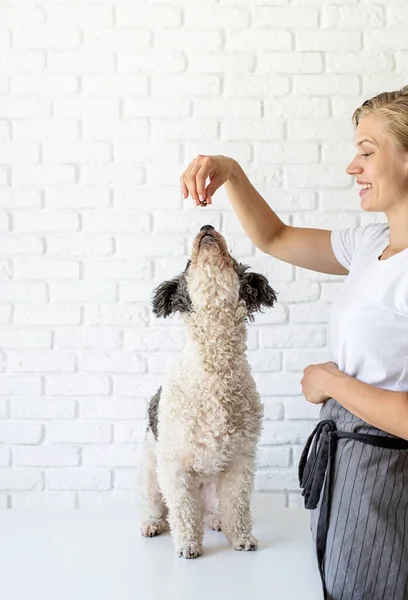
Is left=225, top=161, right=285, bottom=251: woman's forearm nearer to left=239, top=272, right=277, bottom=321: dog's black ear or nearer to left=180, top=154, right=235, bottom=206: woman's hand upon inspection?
left=180, top=154, right=235, bottom=206: woman's hand

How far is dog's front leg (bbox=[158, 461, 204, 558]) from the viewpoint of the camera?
1.37 meters

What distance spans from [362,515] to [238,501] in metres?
0.29

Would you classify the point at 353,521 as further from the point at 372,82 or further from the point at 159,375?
the point at 372,82

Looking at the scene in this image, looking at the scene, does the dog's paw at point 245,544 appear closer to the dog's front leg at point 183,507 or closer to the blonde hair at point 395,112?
the dog's front leg at point 183,507

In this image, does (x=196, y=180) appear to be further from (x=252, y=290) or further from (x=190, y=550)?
(x=190, y=550)

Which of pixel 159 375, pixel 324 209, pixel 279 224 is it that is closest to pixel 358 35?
pixel 324 209

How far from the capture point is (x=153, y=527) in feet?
5.05

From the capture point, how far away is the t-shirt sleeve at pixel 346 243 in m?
1.53

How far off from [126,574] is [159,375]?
750mm

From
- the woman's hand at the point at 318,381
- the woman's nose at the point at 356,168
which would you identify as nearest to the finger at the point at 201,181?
the woman's nose at the point at 356,168

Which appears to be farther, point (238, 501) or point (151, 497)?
point (151, 497)

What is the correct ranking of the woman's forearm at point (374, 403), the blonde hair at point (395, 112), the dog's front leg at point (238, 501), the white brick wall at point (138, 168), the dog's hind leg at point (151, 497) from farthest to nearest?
the white brick wall at point (138, 168), the dog's hind leg at point (151, 497), the dog's front leg at point (238, 501), the blonde hair at point (395, 112), the woman's forearm at point (374, 403)

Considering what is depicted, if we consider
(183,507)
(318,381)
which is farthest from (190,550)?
(318,381)

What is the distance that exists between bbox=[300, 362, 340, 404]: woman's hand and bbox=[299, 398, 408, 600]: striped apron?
0.20ft
